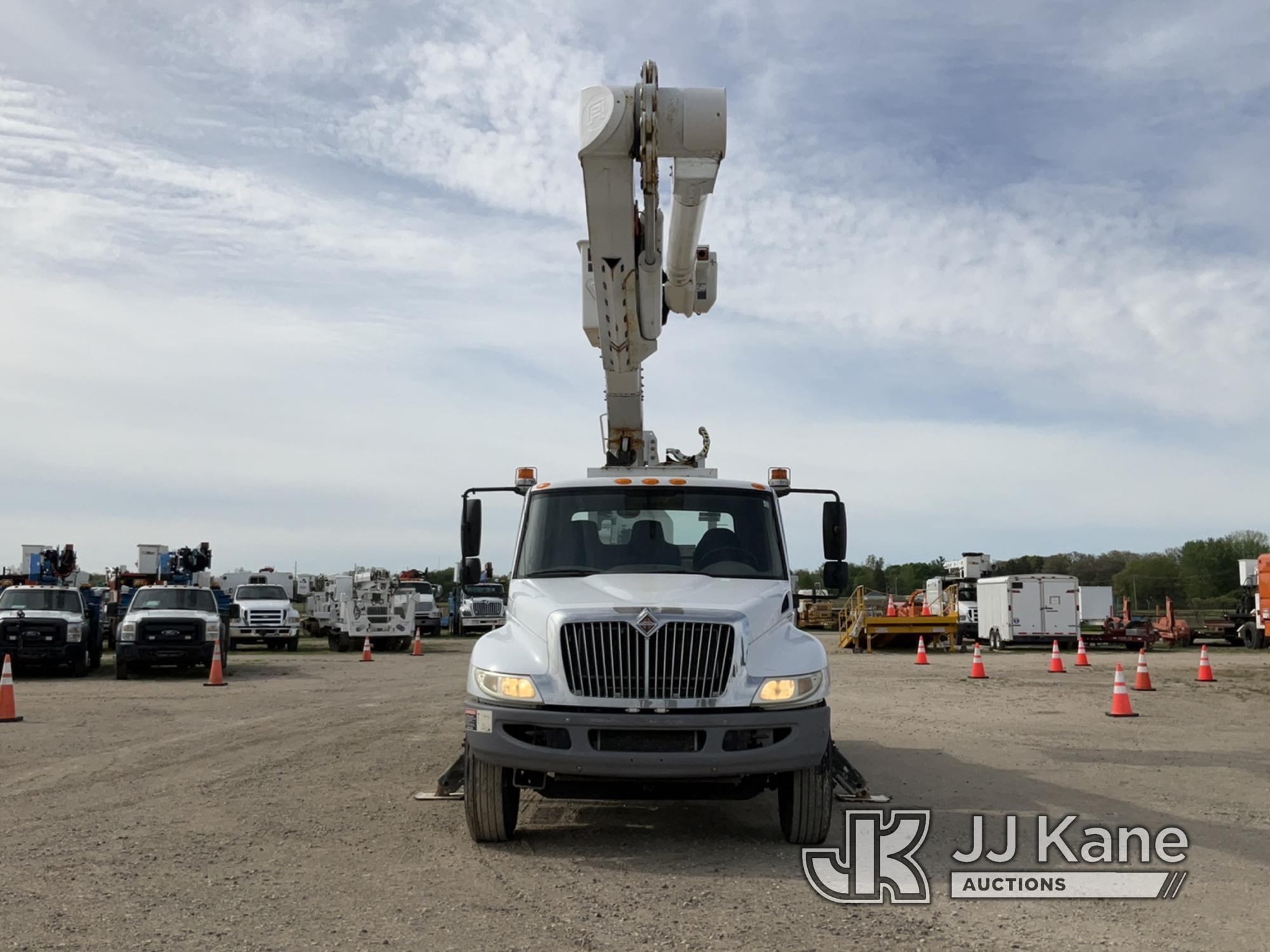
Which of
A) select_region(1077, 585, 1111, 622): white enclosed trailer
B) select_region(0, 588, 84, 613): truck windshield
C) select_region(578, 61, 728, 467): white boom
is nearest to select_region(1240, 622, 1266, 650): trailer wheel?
Result: select_region(1077, 585, 1111, 622): white enclosed trailer

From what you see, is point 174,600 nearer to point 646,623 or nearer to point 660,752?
point 646,623

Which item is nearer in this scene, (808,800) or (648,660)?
(648,660)

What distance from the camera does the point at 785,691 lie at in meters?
6.74

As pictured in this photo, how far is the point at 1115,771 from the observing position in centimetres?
1007

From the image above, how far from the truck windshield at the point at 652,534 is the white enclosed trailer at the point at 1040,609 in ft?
89.6

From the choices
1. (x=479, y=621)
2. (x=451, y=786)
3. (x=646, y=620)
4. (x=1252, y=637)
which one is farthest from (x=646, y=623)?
(x=479, y=621)

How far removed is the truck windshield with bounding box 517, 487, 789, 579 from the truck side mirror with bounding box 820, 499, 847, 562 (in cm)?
47

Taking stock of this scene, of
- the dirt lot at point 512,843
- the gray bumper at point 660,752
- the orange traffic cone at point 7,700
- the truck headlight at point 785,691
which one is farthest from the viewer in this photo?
the orange traffic cone at point 7,700

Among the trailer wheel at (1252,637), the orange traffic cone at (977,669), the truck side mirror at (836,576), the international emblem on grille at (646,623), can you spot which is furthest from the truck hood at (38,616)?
the trailer wheel at (1252,637)

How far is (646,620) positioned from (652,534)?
149cm

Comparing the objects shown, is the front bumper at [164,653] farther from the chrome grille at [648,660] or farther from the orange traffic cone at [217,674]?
the chrome grille at [648,660]

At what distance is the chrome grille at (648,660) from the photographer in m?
6.71

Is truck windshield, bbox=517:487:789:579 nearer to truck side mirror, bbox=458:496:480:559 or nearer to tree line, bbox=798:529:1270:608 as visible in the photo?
truck side mirror, bbox=458:496:480:559

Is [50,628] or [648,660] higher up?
[648,660]
